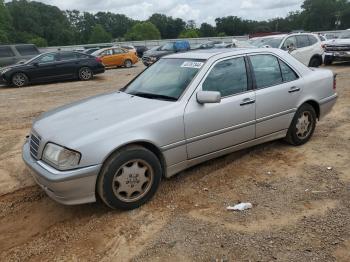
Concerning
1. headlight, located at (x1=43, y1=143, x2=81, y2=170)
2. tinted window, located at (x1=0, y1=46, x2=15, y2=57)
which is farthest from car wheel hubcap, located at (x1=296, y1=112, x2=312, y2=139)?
tinted window, located at (x1=0, y1=46, x2=15, y2=57)

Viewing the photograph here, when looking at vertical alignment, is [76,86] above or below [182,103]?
below

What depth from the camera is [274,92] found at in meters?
5.26

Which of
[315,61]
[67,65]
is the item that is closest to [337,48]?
[315,61]

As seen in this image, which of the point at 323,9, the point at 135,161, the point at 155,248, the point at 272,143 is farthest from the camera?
the point at 323,9

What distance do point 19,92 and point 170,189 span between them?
1067 cm

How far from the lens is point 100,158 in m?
3.77

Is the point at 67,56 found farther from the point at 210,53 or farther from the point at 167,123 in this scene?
the point at 167,123

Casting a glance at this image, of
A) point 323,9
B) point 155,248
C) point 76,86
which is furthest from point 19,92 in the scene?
point 323,9

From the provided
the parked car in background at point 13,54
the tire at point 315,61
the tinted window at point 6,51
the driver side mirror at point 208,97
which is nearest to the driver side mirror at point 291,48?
the tire at point 315,61

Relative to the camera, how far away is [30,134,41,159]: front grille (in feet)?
13.5

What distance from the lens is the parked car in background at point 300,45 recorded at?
13.8 m

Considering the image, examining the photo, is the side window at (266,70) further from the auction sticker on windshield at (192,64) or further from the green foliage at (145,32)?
the green foliage at (145,32)

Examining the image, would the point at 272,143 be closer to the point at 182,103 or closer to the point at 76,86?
the point at 182,103

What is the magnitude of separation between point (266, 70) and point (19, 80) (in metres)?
12.3
